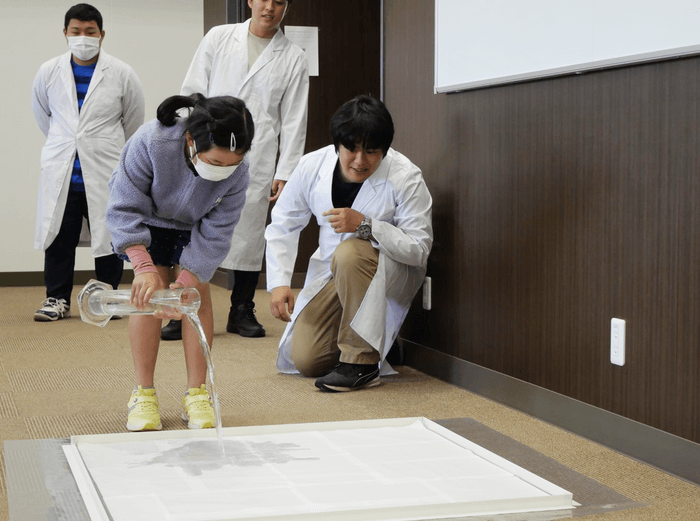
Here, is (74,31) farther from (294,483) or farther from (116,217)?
(294,483)

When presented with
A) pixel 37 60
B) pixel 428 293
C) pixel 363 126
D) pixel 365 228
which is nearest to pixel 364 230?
pixel 365 228

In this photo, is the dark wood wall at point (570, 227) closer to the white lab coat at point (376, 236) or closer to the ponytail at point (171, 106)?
the white lab coat at point (376, 236)

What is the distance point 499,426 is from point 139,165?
1064 mm

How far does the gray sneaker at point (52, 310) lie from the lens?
3.75m

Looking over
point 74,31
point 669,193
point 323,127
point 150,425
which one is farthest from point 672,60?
point 323,127

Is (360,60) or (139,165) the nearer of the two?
(139,165)

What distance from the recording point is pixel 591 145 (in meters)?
2.01

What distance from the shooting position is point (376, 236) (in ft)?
8.20

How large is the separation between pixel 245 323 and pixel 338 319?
0.85 metres

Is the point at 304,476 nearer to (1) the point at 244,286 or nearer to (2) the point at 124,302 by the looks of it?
(2) the point at 124,302

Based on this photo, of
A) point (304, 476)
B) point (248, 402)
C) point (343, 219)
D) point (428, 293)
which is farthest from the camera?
point (428, 293)

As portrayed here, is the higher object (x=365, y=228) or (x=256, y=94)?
(x=256, y=94)

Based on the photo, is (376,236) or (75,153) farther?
(75,153)

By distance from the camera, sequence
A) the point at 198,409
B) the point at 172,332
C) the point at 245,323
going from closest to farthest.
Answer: the point at 198,409, the point at 172,332, the point at 245,323
